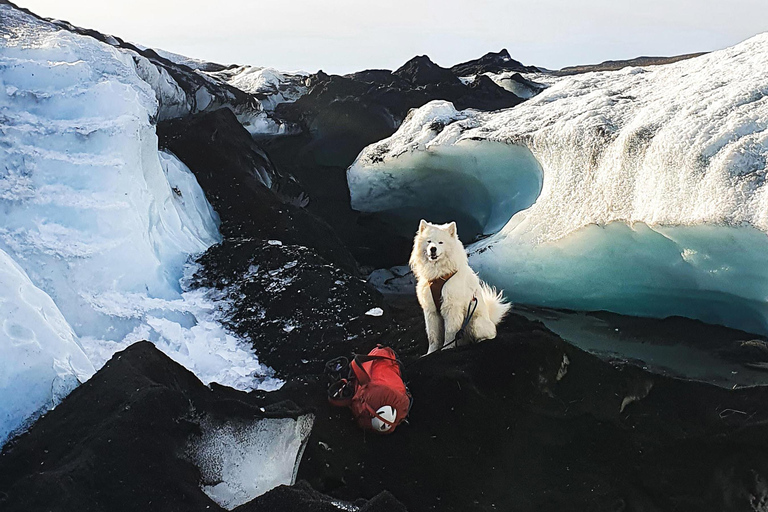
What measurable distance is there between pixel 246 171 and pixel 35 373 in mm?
6526

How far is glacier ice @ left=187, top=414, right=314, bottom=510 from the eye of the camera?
2.73m

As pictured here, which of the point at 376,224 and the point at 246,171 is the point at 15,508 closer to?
the point at 246,171

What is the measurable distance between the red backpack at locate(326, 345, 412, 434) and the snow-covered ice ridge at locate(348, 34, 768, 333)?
3.92 meters

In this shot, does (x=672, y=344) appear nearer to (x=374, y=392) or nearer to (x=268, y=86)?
(x=374, y=392)

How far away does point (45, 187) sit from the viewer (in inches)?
218

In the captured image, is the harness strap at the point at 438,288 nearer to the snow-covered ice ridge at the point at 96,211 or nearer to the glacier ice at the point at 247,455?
the snow-covered ice ridge at the point at 96,211

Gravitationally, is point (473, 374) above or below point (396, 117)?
below

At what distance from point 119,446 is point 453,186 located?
8418 millimetres

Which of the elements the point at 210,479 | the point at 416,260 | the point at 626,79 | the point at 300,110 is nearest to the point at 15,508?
the point at 210,479

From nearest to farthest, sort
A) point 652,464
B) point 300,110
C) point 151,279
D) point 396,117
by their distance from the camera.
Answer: point 652,464, point 151,279, point 396,117, point 300,110

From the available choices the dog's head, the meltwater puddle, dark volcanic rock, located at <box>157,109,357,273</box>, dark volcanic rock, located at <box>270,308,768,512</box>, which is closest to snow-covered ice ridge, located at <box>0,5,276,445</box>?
dark volcanic rock, located at <box>157,109,357,273</box>

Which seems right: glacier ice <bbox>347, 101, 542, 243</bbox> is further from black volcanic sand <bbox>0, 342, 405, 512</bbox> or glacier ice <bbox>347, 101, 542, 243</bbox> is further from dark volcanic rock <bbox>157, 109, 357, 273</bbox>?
black volcanic sand <bbox>0, 342, 405, 512</bbox>

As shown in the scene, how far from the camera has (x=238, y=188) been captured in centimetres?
873

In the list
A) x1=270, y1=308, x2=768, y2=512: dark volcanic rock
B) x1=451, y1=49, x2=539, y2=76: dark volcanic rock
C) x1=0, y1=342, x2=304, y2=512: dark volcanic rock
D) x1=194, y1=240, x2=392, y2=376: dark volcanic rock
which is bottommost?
x1=194, y1=240, x2=392, y2=376: dark volcanic rock
